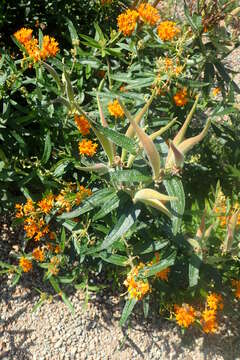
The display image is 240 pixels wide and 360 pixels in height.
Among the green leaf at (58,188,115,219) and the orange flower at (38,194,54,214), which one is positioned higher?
the green leaf at (58,188,115,219)

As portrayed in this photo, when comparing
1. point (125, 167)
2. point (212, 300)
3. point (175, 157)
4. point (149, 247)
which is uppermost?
point (175, 157)

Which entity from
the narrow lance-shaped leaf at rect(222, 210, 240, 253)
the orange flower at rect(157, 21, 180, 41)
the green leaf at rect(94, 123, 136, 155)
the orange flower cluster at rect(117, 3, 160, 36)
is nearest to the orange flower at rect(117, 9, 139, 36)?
the orange flower cluster at rect(117, 3, 160, 36)

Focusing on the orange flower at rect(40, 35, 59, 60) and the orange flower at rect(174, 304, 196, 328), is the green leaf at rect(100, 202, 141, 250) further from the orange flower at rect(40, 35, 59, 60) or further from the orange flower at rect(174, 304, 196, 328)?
the orange flower at rect(40, 35, 59, 60)

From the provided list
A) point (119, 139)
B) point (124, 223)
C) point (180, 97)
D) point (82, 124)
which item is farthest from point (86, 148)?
point (180, 97)

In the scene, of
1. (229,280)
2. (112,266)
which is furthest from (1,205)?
(229,280)

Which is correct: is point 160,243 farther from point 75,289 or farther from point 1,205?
point 1,205

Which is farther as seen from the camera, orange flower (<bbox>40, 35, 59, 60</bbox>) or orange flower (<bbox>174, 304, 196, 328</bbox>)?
orange flower (<bbox>174, 304, 196, 328</bbox>)

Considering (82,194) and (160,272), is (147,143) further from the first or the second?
(160,272)

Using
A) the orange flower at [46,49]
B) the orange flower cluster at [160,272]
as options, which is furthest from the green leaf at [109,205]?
the orange flower at [46,49]

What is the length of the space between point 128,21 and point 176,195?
1.33 meters

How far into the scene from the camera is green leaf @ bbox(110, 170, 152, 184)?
1.92 meters

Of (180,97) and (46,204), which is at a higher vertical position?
(180,97)

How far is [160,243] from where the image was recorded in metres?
2.36

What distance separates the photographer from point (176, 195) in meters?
1.92
